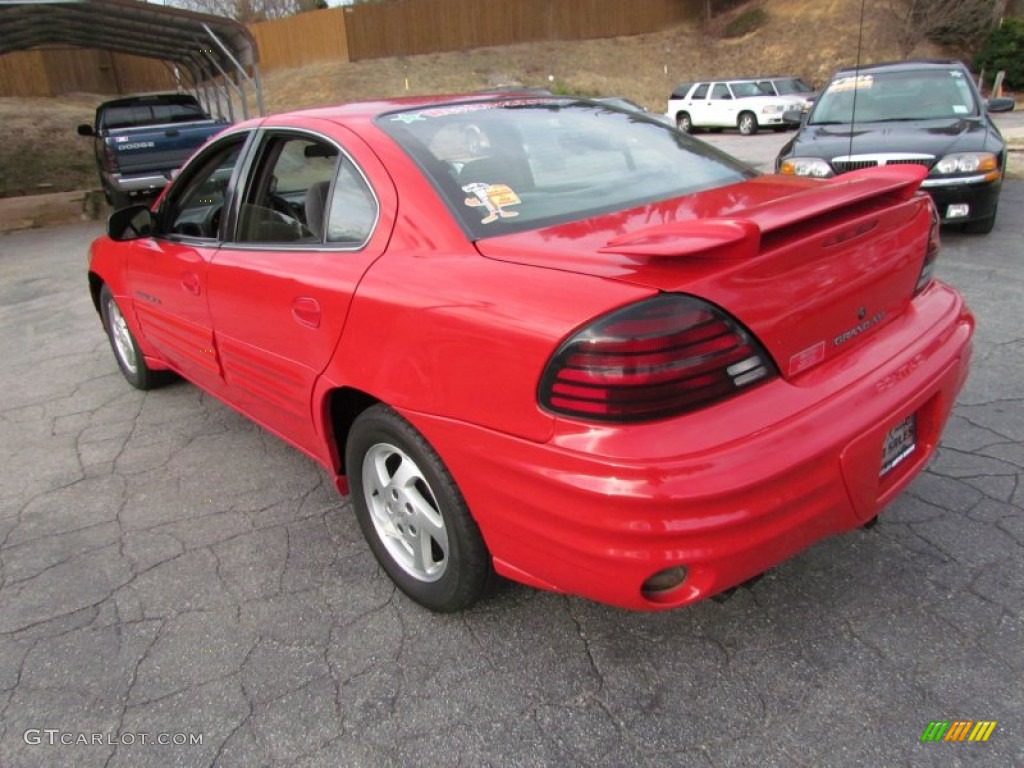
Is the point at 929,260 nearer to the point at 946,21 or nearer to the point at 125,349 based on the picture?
the point at 125,349

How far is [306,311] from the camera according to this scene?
8.16 ft

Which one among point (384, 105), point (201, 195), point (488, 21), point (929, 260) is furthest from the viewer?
point (488, 21)

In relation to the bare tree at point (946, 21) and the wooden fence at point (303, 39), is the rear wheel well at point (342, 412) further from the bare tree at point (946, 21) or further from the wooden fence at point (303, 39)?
the wooden fence at point (303, 39)

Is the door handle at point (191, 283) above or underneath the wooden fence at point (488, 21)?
underneath

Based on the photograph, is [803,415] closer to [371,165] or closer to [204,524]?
[371,165]

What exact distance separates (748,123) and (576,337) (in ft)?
71.6

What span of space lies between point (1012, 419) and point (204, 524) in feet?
11.8

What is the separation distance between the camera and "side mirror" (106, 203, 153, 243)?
369cm

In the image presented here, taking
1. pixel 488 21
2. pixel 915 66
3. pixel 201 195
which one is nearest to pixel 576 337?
pixel 201 195

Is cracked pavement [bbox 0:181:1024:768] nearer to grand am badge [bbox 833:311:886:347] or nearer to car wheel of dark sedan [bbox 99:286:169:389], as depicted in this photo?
grand am badge [bbox 833:311:886:347]

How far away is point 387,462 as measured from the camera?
2486 mm

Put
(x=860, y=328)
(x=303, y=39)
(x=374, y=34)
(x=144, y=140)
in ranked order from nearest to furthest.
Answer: (x=860, y=328) < (x=144, y=140) < (x=374, y=34) < (x=303, y=39)

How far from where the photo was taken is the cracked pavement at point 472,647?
6.44 ft

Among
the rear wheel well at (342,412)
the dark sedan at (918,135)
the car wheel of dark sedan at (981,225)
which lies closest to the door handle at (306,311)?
the rear wheel well at (342,412)
